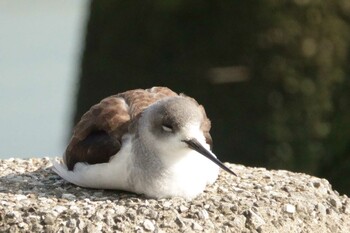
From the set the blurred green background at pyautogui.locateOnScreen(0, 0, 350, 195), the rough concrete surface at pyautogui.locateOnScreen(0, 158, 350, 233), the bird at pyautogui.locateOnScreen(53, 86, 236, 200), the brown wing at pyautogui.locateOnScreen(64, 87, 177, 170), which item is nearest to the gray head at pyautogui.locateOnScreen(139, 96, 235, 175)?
the bird at pyautogui.locateOnScreen(53, 86, 236, 200)

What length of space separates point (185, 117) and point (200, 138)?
0.20 metres

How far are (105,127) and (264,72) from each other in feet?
16.2

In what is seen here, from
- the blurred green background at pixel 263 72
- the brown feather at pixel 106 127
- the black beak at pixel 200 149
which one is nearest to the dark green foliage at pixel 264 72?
the blurred green background at pixel 263 72

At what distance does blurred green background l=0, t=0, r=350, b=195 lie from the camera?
1575 centimetres

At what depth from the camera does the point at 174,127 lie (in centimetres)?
1088

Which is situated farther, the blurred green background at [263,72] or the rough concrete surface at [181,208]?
the blurred green background at [263,72]

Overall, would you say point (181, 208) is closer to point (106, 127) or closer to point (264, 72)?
point (106, 127)

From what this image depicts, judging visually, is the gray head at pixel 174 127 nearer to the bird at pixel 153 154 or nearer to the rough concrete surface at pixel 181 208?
the bird at pixel 153 154

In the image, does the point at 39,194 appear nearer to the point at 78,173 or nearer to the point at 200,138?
the point at 78,173

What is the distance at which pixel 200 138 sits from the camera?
10.9m

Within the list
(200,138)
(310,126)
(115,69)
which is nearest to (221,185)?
(200,138)

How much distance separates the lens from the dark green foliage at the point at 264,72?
1576 cm

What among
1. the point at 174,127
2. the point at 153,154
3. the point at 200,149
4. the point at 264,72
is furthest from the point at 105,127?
the point at 264,72

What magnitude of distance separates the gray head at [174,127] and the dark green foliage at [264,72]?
15.7ft
